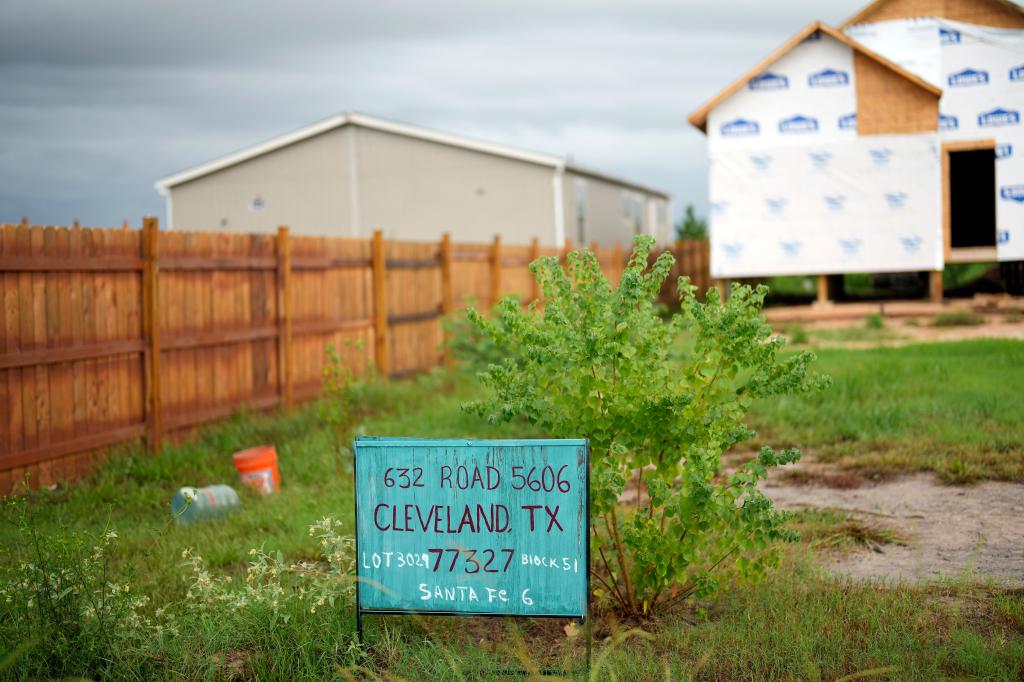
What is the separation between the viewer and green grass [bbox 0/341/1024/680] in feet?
13.4

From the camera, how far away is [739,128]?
61.2 ft

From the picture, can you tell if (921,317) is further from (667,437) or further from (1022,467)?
(667,437)

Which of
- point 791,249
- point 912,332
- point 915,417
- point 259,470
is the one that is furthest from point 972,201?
point 259,470

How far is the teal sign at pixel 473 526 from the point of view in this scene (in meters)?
4.15

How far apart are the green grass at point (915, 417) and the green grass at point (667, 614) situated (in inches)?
0.9

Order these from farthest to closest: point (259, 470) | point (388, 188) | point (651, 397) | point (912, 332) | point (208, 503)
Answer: point (388, 188) < point (912, 332) < point (259, 470) < point (208, 503) < point (651, 397)

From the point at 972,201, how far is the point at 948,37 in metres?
7.01

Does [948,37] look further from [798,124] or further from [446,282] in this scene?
[446,282]

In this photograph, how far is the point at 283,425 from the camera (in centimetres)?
1047

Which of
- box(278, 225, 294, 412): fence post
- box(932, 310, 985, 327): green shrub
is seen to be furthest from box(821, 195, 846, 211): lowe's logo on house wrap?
box(278, 225, 294, 412): fence post

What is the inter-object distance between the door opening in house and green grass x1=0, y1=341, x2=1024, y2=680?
48.0ft

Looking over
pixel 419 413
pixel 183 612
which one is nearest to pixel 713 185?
pixel 419 413

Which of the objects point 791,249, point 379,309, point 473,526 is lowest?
point 473,526

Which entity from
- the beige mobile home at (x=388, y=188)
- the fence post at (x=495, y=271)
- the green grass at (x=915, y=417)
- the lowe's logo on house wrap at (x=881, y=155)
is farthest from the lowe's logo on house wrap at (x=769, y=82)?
the beige mobile home at (x=388, y=188)
